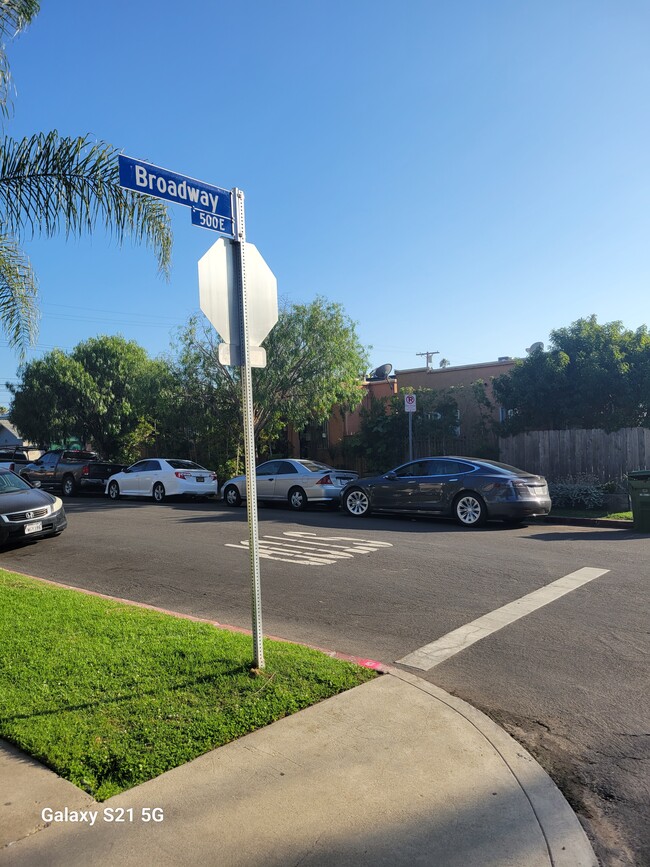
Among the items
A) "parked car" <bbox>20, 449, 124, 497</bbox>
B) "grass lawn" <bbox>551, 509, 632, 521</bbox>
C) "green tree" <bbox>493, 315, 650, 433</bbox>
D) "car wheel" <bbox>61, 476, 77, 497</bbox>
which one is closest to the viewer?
"grass lawn" <bbox>551, 509, 632, 521</bbox>

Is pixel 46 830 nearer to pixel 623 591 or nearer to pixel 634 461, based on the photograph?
pixel 623 591

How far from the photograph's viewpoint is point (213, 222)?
4.80 meters

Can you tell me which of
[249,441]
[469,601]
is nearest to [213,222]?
[249,441]

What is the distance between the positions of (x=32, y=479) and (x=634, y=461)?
2084cm

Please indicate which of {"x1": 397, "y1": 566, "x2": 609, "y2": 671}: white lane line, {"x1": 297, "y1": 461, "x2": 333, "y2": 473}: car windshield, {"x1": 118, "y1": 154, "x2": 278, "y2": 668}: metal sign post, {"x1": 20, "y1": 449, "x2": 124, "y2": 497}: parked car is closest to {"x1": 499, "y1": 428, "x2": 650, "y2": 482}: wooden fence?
{"x1": 297, "y1": 461, "x2": 333, "y2": 473}: car windshield

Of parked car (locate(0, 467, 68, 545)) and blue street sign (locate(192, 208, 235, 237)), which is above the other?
blue street sign (locate(192, 208, 235, 237))

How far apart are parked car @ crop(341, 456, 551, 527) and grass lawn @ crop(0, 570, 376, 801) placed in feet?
27.1

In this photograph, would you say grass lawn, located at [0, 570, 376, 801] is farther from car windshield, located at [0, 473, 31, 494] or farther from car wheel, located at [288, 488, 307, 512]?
car wheel, located at [288, 488, 307, 512]

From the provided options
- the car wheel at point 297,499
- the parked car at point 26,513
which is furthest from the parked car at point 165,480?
the parked car at point 26,513

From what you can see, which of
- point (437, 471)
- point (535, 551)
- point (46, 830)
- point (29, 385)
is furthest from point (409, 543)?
point (29, 385)

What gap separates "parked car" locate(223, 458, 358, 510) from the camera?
17078 millimetres

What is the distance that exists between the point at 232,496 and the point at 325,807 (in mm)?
15925

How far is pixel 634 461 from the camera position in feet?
52.7

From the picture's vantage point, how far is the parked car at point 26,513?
37.0 feet
